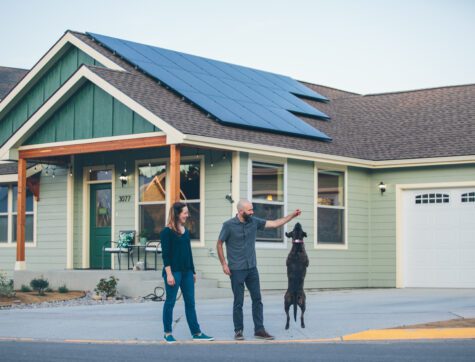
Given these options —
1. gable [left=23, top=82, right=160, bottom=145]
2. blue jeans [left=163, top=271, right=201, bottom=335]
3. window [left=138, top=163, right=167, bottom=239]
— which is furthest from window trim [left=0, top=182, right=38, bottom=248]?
blue jeans [left=163, top=271, right=201, bottom=335]

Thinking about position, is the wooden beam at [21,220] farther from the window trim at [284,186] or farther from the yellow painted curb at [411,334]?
the yellow painted curb at [411,334]

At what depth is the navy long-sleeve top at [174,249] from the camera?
12.6 meters

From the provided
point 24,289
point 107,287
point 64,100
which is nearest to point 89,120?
point 64,100

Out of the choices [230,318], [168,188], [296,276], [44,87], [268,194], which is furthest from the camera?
[44,87]

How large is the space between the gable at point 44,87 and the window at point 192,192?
3.74m

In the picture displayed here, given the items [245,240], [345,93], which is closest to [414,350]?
[245,240]

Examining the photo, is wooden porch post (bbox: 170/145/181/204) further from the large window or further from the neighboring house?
the large window

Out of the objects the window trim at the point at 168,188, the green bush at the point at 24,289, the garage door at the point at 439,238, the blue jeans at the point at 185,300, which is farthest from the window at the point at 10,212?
the blue jeans at the point at 185,300

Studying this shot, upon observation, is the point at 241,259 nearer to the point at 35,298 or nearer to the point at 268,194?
the point at 35,298

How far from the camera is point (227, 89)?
23953mm

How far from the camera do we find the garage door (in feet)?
78.1

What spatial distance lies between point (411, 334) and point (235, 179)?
896cm

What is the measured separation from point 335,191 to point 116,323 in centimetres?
1050

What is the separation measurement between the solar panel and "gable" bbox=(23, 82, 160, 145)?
53.9 inches
